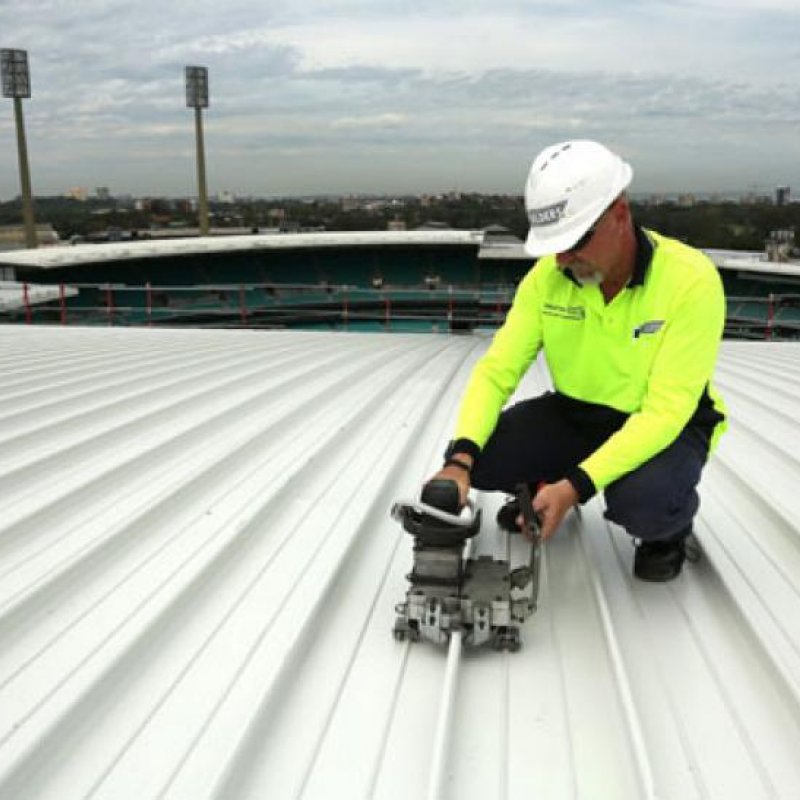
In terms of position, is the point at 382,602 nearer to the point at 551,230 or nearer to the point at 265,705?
the point at 265,705

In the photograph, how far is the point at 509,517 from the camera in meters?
2.39

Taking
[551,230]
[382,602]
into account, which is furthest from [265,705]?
[551,230]

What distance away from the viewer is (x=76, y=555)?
212 centimetres

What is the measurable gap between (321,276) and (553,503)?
1118 inches

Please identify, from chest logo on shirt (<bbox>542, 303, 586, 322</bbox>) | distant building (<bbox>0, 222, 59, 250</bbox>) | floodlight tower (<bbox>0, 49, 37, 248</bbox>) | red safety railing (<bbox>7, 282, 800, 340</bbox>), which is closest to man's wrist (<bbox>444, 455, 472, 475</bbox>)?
chest logo on shirt (<bbox>542, 303, 586, 322</bbox>)

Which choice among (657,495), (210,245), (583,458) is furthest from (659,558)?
(210,245)

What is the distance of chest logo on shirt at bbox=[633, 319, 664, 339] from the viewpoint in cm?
192

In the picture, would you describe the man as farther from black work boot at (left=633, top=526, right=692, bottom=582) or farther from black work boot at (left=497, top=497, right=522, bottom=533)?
black work boot at (left=497, top=497, right=522, bottom=533)

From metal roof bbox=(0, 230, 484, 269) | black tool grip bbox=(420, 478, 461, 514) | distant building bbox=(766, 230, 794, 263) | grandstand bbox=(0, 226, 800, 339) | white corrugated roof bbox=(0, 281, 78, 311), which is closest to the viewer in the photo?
black tool grip bbox=(420, 478, 461, 514)

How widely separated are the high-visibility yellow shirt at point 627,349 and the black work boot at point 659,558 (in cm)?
28

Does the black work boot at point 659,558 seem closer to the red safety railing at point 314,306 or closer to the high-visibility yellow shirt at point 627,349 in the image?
the high-visibility yellow shirt at point 627,349

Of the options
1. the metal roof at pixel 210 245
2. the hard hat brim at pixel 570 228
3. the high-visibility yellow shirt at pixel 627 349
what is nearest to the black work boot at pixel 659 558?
the high-visibility yellow shirt at pixel 627 349

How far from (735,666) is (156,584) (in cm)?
136

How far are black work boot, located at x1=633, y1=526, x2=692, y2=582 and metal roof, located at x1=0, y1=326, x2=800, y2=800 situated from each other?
0.13ft
